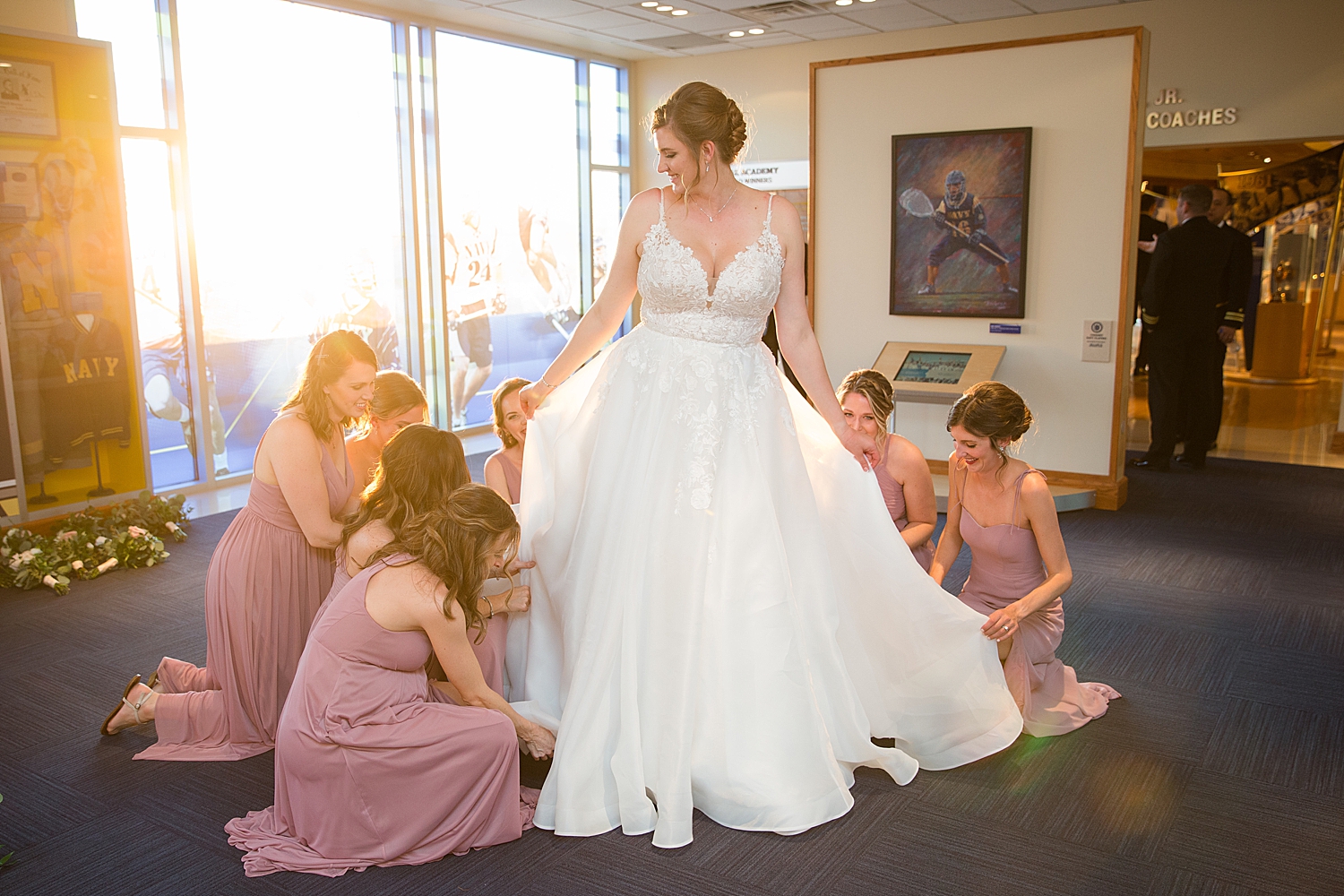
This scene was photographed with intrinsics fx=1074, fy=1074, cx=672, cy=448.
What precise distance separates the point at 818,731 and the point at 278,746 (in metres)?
1.38

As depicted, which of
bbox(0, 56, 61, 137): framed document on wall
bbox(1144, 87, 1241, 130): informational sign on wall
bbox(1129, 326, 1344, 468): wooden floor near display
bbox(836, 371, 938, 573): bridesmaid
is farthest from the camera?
bbox(1144, 87, 1241, 130): informational sign on wall

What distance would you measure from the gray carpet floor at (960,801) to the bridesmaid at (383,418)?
3.36 ft

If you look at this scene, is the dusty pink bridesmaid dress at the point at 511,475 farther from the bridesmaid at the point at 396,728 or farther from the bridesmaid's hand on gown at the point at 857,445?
the bridesmaid's hand on gown at the point at 857,445

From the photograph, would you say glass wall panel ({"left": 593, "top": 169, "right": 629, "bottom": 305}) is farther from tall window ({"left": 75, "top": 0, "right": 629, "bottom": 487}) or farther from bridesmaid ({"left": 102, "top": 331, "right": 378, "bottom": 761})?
bridesmaid ({"left": 102, "top": 331, "right": 378, "bottom": 761})

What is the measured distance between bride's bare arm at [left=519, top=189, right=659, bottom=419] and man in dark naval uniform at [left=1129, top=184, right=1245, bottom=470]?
560cm

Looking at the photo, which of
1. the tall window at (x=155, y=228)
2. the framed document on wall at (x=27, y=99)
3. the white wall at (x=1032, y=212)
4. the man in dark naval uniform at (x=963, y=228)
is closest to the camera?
the framed document on wall at (x=27, y=99)

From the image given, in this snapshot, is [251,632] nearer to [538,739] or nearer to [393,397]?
[393,397]

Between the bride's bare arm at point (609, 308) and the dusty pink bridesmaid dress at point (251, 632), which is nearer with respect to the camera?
the bride's bare arm at point (609, 308)

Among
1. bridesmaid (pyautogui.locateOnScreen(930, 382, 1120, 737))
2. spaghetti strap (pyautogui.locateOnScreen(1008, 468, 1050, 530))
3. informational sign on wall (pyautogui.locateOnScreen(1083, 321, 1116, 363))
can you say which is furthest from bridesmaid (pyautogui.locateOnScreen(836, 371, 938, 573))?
informational sign on wall (pyautogui.locateOnScreen(1083, 321, 1116, 363))

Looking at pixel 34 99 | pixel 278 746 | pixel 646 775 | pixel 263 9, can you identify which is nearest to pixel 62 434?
pixel 34 99

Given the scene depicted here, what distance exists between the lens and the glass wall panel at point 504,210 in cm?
923

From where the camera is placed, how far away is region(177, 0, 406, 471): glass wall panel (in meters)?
7.34

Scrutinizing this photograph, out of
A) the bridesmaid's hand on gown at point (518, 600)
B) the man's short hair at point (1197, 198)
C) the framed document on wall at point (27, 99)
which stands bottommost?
the bridesmaid's hand on gown at point (518, 600)

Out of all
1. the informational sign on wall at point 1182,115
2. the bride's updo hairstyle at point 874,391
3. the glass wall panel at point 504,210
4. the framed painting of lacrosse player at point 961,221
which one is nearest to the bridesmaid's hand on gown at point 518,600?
the bride's updo hairstyle at point 874,391
